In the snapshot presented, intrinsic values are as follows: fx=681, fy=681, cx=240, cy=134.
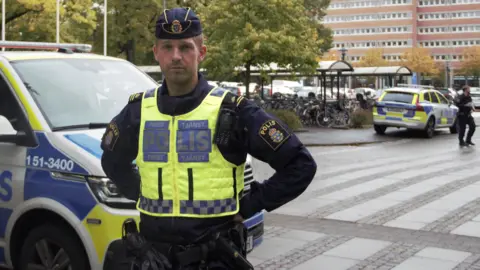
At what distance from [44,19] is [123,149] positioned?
Answer: 2911cm

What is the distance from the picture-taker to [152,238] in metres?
2.77

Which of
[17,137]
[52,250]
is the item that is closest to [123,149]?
[52,250]

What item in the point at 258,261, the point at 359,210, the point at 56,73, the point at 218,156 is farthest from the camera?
the point at 359,210

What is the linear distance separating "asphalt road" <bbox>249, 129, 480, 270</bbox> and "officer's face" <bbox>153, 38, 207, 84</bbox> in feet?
12.1

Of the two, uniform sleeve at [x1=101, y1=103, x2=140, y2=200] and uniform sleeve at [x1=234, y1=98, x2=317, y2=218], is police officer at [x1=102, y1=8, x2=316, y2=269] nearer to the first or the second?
uniform sleeve at [x1=234, y1=98, x2=317, y2=218]

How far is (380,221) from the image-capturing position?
324 inches

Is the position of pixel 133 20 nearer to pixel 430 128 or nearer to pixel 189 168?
pixel 430 128

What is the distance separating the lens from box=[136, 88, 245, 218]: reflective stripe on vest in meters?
2.69

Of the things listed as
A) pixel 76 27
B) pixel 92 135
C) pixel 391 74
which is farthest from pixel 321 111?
pixel 92 135

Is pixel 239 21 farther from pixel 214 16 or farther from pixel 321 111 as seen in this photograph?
pixel 321 111

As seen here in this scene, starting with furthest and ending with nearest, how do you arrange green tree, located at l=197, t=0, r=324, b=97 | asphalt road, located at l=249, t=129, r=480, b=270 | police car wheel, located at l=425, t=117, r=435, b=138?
green tree, located at l=197, t=0, r=324, b=97
police car wheel, located at l=425, t=117, r=435, b=138
asphalt road, located at l=249, t=129, r=480, b=270

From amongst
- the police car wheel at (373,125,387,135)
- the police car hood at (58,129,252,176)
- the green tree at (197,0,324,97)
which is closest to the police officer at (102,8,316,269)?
the police car hood at (58,129,252,176)

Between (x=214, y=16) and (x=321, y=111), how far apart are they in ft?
18.4

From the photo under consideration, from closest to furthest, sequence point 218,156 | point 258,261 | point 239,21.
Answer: point 218,156 < point 258,261 < point 239,21
